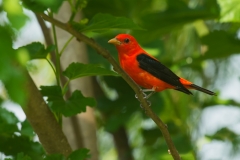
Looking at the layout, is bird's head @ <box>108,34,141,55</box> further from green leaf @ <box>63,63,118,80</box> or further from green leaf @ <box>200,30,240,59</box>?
green leaf @ <box>63,63,118,80</box>

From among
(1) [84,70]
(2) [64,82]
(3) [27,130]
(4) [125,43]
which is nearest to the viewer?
(1) [84,70]

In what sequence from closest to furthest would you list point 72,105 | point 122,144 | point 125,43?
point 72,105
point 125,43
point 122,144

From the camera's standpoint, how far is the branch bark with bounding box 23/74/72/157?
161cm

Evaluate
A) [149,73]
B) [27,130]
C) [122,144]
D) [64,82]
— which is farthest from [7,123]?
[122,144]

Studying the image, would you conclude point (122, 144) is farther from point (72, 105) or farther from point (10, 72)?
point (10, 72)

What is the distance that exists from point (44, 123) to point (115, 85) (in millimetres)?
1614

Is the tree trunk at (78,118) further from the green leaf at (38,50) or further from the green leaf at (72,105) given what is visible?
the green leaf at (38,50)

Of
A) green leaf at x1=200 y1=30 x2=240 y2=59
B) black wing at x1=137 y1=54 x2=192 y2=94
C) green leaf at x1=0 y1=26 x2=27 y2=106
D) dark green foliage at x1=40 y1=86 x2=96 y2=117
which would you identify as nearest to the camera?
green leaf at x1=0 y1=26 x2=27 y2=106

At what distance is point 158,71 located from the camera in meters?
2.57

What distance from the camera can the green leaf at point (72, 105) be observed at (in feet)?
5.39

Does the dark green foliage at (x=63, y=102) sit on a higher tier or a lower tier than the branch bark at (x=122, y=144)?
lower

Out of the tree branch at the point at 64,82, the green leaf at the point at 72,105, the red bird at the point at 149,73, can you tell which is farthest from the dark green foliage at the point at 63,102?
the red bird at the point at 149,73

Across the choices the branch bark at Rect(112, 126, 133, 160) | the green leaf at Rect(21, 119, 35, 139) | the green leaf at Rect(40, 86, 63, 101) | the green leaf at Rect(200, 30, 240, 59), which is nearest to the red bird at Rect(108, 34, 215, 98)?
the green leaf at Rect(200, 30, 240, 59)

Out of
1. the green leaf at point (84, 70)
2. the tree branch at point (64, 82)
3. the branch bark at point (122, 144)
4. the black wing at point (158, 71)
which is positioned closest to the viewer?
the green leaf at point (84, 70)
